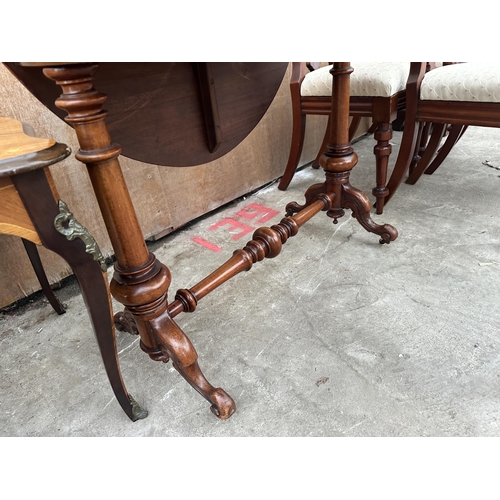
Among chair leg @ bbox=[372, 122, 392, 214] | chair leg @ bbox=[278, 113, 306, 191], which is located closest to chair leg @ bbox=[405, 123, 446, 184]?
chair leg @ bbox=[372, 122, 392, 214]

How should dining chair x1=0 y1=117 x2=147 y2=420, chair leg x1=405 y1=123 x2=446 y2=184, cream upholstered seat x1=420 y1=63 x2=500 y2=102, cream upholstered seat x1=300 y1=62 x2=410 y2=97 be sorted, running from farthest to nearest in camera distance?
1. chair leg x1=405 y1=123 x2=446 y2=184
2. cream upholstered seat x1=300 y1=62 x2=410 y2=97
3. cream upholstered seat x1=420 y1=63 x2=500 y2=102
4. dining chair x1=0 y1=117 x2=147 y2=420

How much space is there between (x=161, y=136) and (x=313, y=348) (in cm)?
72

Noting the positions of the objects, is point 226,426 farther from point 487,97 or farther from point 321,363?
point 487,97

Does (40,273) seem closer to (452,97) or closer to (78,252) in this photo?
(78,252)

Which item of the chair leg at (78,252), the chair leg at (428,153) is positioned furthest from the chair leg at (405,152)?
the chair leg at (78,252)

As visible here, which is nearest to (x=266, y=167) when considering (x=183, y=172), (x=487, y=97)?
(x=183, y=172)

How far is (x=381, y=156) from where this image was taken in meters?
1.62

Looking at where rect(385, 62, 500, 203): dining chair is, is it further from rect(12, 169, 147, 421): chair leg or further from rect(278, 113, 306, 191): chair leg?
rect(12, 169, 147, 421): chair leg

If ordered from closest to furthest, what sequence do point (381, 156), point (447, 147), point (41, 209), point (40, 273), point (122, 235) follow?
1. point (41, 209)
2. point (122, 235)
3. point (40, 273)
4. point (381, 156)
5. point (447, 147)

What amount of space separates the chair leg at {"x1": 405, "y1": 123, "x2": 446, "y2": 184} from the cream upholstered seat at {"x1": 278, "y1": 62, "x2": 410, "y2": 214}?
0.31 meters

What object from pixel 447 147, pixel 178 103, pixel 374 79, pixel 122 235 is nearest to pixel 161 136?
pixel 178 103

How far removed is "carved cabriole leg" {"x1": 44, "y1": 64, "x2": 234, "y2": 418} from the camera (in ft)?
1.95

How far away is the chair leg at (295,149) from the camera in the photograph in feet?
6.28

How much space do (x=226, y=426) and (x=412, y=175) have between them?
1660mm
